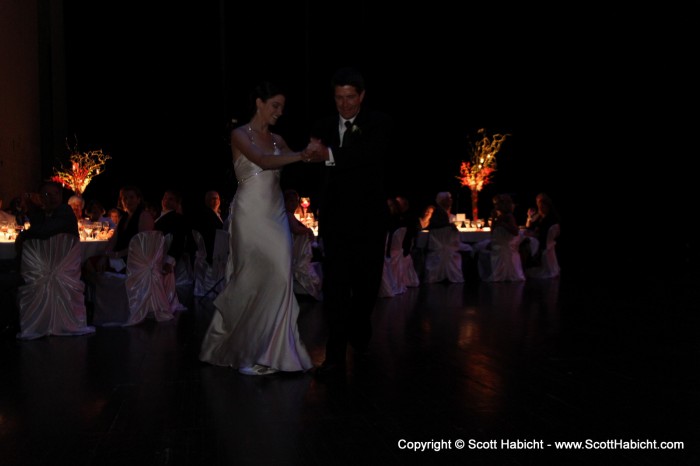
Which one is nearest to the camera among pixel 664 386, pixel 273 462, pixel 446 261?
pixel 273 462

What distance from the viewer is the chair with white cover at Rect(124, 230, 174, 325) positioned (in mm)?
6727

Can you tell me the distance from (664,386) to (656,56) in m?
9.77

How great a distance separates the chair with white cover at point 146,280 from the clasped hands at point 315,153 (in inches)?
124

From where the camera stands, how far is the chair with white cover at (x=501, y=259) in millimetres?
10305

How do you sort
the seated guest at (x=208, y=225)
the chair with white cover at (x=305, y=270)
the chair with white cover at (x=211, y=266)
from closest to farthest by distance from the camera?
the chair with white cover at (x=305, y=270)
the chair with white cover at (x=211, y=266)
the seated guest at (x=208, y=225)

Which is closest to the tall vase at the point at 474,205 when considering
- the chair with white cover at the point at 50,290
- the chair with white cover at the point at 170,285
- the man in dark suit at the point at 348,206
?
the chair with white cover at the point at 170,285

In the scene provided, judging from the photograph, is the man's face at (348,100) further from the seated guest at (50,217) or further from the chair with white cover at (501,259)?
the chair with white cover at (501,259)

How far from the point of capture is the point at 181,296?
348 inches

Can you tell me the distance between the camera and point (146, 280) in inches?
271

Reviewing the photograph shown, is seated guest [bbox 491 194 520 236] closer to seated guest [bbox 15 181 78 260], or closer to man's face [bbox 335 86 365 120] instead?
seated guest [bbox 15 181 78 260]

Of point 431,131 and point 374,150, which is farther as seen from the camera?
point 431,131

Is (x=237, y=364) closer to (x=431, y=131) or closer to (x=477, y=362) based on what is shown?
(x=477, y=362)

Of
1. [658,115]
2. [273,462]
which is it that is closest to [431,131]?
[658,115]

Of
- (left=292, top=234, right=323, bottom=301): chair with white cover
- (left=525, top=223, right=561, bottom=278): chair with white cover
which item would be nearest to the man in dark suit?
(left=292, top=234, right=323, bottom=301): chair with white cover
